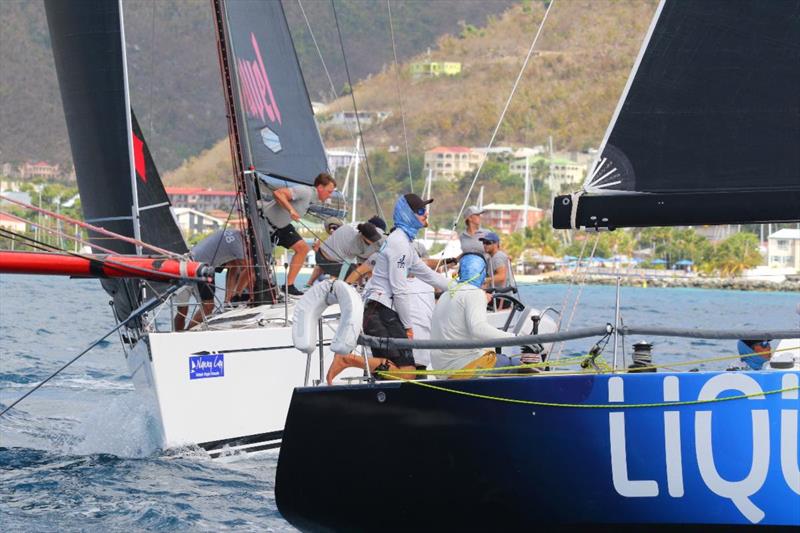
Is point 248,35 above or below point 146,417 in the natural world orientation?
above

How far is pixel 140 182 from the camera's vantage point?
31.2ft

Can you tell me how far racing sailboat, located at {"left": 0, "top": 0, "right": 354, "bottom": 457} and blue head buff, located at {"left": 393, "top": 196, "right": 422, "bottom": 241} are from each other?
1745 millimetres

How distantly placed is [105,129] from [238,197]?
1.03m

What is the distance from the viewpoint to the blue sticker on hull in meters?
7.75

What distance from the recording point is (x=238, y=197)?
9.17 metres

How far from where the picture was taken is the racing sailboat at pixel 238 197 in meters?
7.80

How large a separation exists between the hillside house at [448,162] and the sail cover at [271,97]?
431 feet

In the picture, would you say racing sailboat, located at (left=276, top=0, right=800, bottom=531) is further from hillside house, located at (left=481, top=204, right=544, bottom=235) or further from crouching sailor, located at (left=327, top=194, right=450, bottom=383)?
hillside house, located at (left=481, top=204, right=544, bottom=235)

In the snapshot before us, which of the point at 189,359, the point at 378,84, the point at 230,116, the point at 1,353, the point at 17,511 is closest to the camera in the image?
the point at 17,511

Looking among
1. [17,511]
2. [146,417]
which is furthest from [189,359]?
[17,511]

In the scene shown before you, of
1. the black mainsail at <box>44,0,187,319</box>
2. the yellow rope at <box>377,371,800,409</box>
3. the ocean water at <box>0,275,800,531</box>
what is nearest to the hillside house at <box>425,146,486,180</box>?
the ocean water at <box>0,275,800,531</box>

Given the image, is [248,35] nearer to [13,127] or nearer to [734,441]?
[734,441]

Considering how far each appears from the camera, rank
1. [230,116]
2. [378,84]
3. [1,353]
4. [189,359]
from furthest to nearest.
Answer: [378,84]
[1,353]
[230,116]
[189,359]

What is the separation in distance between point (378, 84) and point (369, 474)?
178 metres
